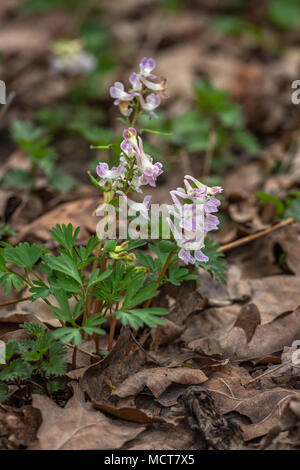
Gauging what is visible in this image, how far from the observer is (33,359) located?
1928 mm

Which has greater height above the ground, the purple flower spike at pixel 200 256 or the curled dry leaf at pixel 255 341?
the purple flower spike at pixel 200 256

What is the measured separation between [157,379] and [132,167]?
0.99m

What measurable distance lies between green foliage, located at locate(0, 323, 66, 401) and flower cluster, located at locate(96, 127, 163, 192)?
73 centimetres

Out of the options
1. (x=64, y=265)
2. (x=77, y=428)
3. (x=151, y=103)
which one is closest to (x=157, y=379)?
(x=77, y=428)

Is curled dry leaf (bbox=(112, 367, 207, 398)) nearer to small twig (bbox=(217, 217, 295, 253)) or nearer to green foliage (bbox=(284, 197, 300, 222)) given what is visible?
small twig (bbox=(217, 217, 295, 253))

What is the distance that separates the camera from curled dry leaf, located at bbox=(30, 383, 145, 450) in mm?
1853

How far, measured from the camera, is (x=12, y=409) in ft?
6.57

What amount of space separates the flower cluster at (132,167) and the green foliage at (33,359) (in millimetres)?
726

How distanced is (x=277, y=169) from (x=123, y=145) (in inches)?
95.7

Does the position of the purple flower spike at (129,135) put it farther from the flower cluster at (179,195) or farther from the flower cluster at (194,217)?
the flower cluster at (194,217)

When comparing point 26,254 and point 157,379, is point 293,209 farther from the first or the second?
point 26,254

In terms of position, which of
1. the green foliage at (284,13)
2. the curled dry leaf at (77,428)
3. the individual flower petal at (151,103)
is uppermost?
the green foliage at (284,13)

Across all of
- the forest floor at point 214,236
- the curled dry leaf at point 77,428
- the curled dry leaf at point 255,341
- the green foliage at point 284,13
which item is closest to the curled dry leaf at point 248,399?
the forest floor at point 214,236

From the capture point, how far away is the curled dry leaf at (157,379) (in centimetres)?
210
